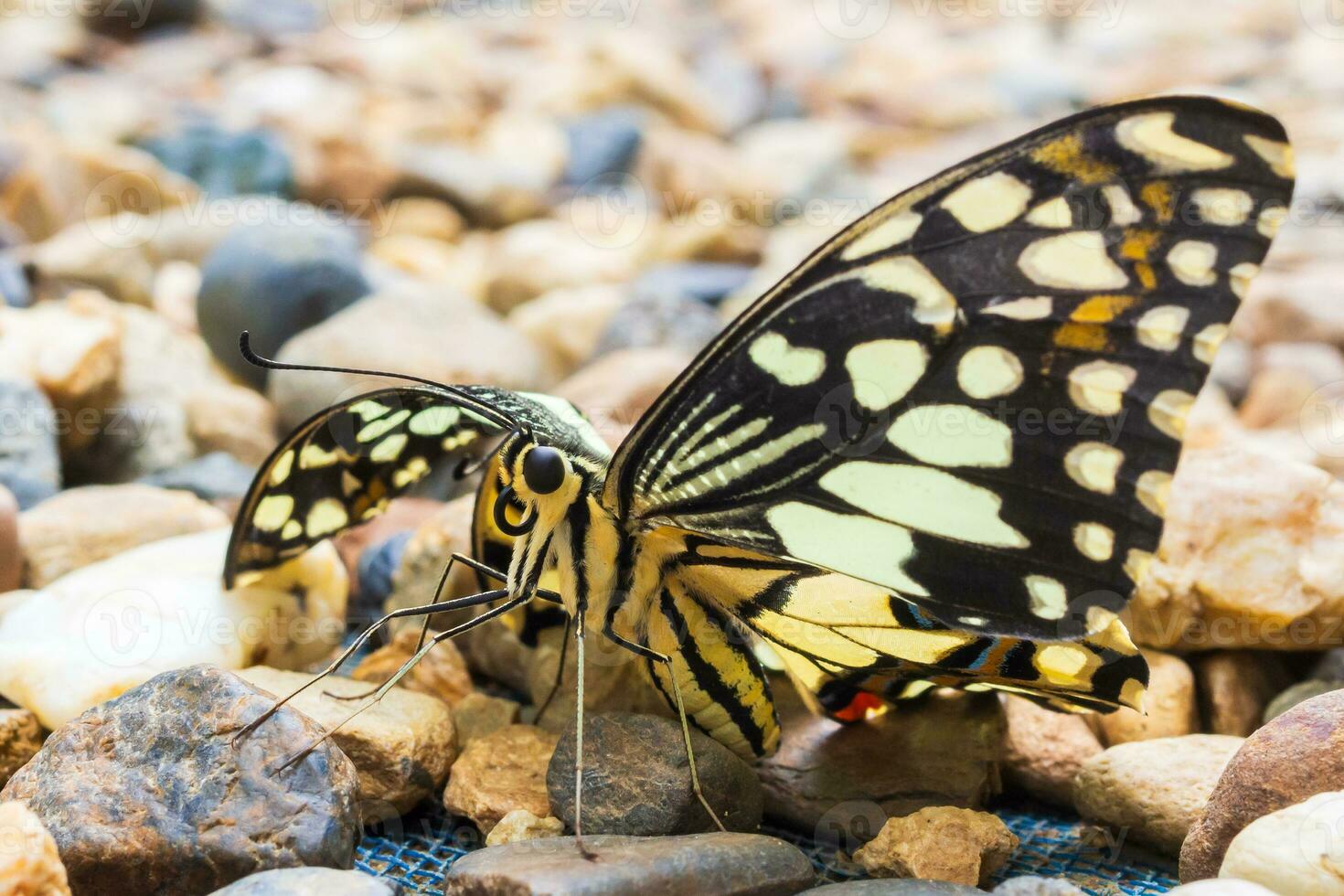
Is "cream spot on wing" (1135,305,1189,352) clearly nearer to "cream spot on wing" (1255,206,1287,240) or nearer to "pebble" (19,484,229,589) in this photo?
"cream spot on wing" (1255,206,1287,240)

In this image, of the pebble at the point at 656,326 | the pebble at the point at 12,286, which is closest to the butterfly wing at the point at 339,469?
→ the pebble at the point at 656,326

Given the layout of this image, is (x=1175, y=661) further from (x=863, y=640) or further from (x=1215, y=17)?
(x=1215, y=17)

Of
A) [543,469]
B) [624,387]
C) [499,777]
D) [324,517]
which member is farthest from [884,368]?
[624,387]

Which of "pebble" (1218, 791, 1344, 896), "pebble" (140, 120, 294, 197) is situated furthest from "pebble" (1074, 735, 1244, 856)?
"pebble" (140, 120, 294, 197)

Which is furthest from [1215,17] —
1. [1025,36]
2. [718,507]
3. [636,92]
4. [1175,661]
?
[718,507]

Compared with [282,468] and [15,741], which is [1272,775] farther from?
[15,741]

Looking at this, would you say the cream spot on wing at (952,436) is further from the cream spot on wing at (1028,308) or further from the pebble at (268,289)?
the pebble at (268,289)
